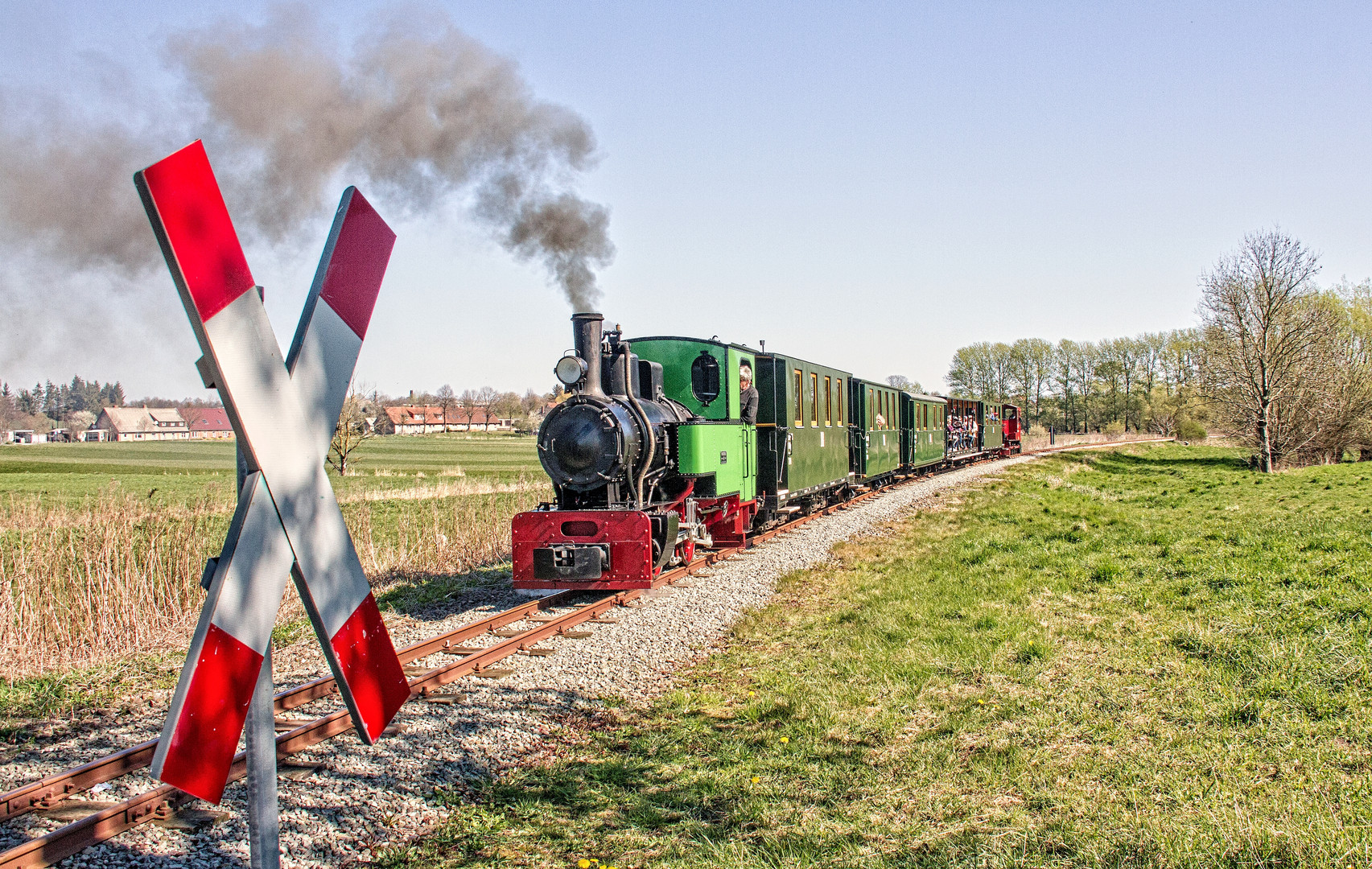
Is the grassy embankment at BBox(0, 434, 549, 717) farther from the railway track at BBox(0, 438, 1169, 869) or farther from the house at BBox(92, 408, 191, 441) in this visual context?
the house at BBox(92, 408, 191, 441)

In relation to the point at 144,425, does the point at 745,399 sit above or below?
below

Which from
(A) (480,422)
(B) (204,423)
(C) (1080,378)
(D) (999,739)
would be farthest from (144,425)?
(D) (999,739)

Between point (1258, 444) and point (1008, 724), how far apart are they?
1286 inches

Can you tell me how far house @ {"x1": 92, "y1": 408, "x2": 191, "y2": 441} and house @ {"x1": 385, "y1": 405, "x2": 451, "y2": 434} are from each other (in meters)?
21.1

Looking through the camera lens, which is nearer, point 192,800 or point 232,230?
point 232,230

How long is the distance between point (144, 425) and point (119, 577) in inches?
3780

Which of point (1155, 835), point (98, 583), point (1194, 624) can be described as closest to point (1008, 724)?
point (1155, 835)

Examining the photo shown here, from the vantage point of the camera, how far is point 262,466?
165 centimetres

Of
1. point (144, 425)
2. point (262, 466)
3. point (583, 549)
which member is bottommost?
point (583, 549)

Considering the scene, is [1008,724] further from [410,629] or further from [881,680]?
[410,629]

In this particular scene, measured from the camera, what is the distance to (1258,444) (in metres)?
31.6

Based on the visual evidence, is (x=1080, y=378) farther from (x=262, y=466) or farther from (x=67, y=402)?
(x=67, y=402)

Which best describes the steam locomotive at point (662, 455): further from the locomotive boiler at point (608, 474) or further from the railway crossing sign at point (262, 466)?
the railway crossing sign at point (262, 466)

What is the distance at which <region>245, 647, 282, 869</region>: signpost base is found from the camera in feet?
5.96
